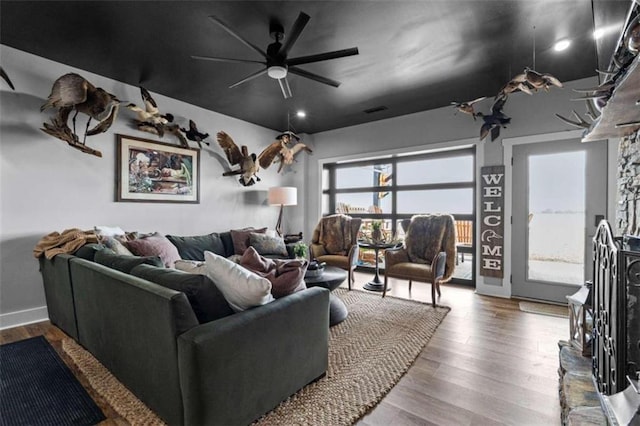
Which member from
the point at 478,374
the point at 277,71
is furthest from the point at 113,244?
the point at 478,374

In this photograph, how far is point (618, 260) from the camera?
3.82 feet

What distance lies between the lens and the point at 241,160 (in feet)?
15.2

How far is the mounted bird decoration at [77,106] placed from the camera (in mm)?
2668

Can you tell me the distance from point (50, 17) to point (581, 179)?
17.8 feet

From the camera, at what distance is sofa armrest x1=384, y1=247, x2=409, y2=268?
142 inches

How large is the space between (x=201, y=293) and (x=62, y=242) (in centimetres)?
214

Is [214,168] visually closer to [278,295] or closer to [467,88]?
[278,295]

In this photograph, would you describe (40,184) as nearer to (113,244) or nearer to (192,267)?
(113,244)

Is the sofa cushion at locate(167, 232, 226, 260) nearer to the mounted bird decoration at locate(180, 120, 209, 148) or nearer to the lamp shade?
the lamp shade

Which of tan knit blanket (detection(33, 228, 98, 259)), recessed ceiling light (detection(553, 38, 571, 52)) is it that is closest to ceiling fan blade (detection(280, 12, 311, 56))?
recessed ceiling light (detection(553, 38, 571, 52))

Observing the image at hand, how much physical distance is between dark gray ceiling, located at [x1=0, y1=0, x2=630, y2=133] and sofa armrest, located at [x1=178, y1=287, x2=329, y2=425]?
7.18 ft

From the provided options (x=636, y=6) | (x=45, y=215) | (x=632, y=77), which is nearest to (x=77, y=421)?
(x=45, y=215)

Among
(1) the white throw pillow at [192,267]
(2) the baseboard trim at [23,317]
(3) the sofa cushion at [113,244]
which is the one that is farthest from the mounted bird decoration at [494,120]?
(2) the baseboard trim at [23,317]

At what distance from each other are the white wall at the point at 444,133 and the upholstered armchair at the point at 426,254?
32.7 inches
